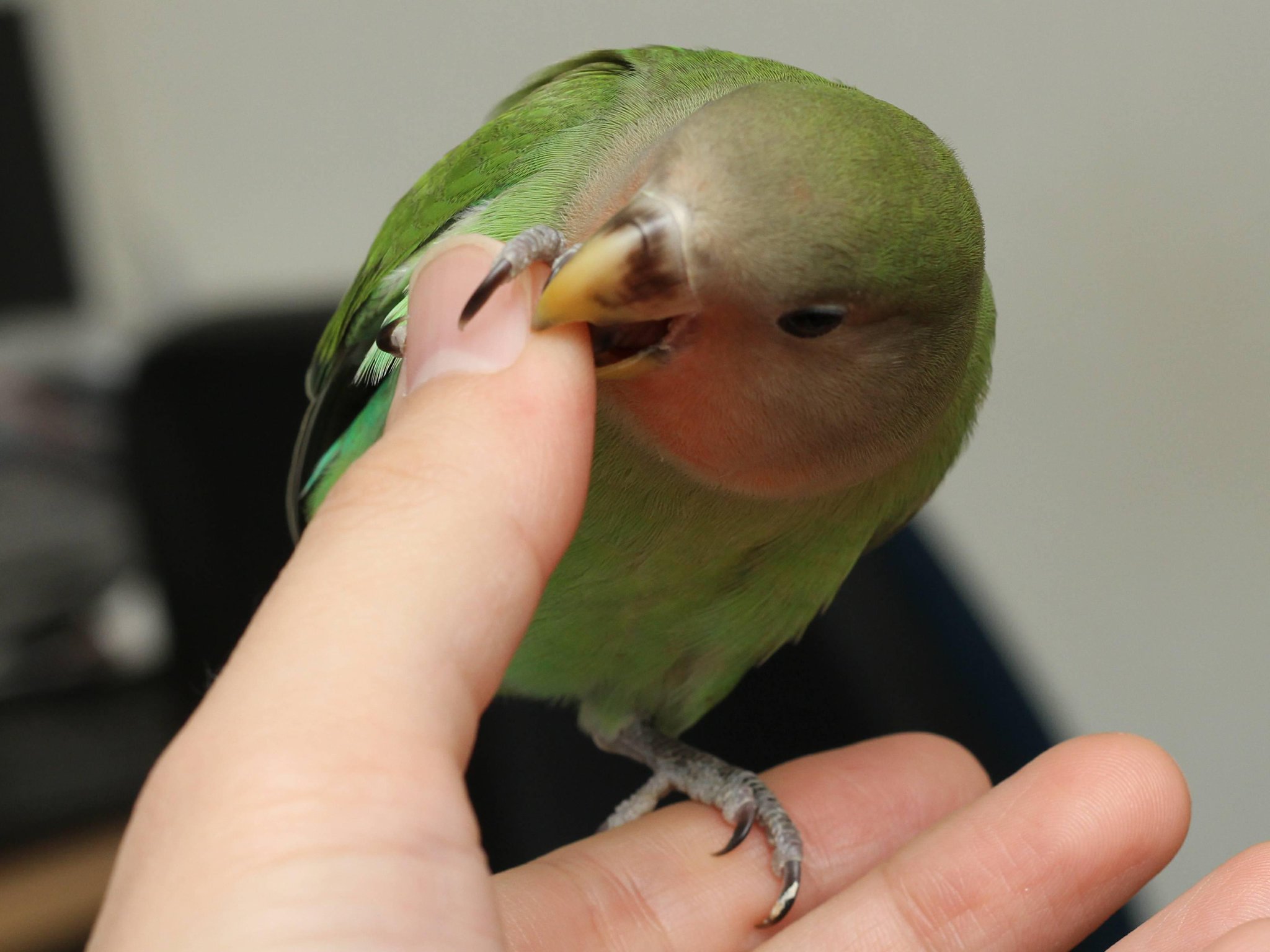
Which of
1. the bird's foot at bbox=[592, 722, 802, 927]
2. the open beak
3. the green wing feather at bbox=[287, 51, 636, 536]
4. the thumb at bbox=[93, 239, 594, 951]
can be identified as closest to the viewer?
the thumb at bbox=[93, 239, 594, 951]

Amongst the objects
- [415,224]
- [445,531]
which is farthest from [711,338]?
[415,224]

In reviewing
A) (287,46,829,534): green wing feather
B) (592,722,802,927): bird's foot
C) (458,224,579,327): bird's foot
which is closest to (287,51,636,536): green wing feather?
(287,46,829,534): green wing feather

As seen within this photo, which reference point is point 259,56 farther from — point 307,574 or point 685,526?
point 307,574

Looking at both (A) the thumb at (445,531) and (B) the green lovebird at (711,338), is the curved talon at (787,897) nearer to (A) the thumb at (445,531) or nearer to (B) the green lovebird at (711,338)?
(B) the green lovebird at (711,338)

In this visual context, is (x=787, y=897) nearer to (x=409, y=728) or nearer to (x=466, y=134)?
(x=409, y=728)

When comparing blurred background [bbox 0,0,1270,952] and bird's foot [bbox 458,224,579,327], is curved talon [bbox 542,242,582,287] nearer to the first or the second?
bird's foot [bbox 458,224,579,327]

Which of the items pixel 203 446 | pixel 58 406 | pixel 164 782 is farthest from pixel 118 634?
pixel 164 782

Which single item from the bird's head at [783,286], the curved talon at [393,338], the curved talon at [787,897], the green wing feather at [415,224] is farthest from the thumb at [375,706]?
the curved talon at [787,897]
